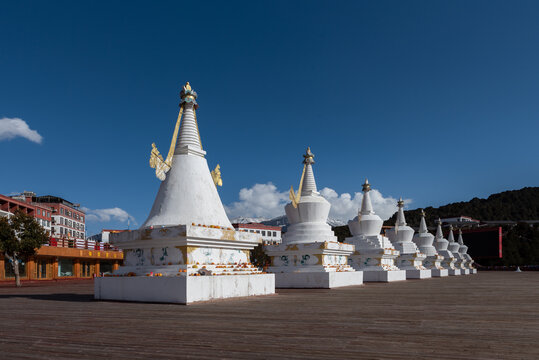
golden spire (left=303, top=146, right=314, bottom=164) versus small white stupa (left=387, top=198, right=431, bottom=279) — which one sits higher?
golden spire (left=303, top=146, right=314, bottom=164)

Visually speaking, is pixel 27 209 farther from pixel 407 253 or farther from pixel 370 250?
pixel 370 250

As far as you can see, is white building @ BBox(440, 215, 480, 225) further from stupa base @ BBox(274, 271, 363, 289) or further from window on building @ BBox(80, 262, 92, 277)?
stupa base @ BBox(274, 271, 363, 289)

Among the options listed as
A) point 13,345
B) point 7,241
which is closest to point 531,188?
point 7,241

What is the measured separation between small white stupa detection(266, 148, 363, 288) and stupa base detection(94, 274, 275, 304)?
20.4 feet

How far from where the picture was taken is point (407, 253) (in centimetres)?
3469

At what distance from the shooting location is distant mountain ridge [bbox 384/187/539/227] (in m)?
120

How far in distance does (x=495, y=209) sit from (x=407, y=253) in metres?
109

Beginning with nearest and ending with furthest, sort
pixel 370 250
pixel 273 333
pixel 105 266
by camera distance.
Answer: pixel 273 333 < pixel 370 250 < pixel 105 266

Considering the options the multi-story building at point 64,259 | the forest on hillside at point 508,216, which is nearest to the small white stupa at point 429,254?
the multi-story building at point 64,259

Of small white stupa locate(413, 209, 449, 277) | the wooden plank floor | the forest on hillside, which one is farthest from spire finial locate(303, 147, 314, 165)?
the forest on hillside

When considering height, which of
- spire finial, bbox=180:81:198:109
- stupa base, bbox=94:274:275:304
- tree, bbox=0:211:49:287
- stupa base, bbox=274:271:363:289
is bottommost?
stupa base, bbox=274:271:363:289

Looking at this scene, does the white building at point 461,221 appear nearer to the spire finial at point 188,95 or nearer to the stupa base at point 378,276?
the stupa base at point 378,276

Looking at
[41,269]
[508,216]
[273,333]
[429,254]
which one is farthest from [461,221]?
[273,333]

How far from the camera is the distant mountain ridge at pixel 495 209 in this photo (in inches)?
4727
